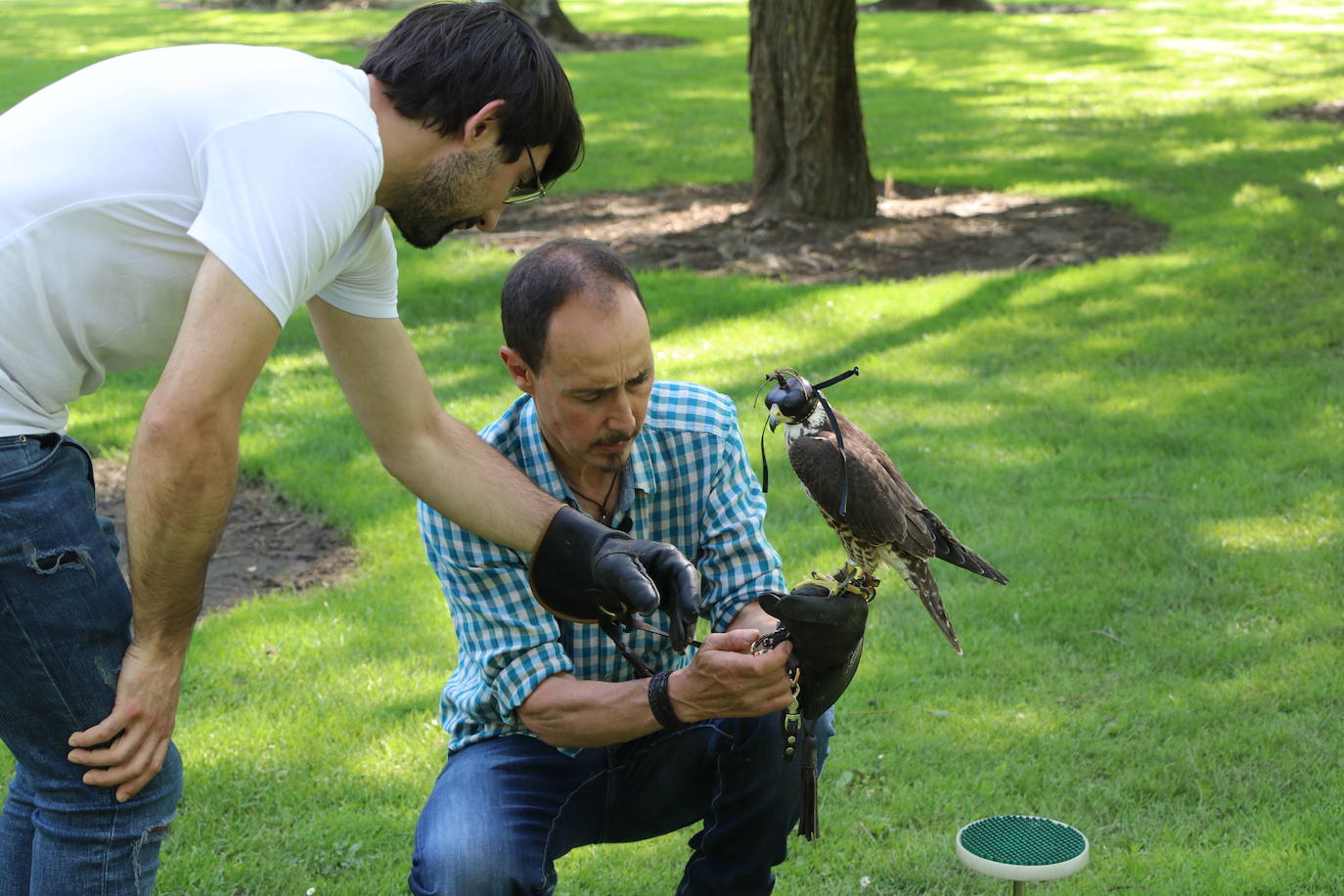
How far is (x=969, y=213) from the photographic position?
962 cm

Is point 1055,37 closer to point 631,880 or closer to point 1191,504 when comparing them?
point 1191,504

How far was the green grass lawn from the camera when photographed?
3469 millimetres

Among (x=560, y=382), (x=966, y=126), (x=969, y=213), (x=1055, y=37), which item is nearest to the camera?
(x=560, y=382)

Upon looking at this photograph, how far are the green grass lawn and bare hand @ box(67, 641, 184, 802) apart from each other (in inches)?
Result: 44.4

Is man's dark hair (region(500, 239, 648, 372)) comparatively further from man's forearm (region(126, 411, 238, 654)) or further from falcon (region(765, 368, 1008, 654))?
man's forearm (region(126, 411, 238, 654))

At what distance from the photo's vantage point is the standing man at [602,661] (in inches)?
98.3

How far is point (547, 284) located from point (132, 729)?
1.15 meters

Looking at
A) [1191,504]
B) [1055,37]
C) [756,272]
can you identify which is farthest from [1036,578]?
[1055,37]

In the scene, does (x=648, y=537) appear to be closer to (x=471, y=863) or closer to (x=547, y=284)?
(x=547, y=284)

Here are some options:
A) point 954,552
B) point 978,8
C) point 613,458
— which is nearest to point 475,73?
point 613,458

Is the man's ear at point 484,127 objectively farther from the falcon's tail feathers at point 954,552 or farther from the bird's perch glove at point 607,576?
the falcon's tail feathers at point 954,552

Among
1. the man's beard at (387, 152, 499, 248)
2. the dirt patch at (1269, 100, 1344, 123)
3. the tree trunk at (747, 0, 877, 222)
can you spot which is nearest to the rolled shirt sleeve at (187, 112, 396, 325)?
the man's beard at (387, 152, 499, 248)

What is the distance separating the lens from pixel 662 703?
2475 millimetres

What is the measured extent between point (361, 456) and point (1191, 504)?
363 cm
